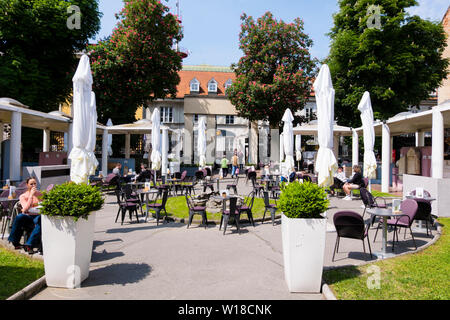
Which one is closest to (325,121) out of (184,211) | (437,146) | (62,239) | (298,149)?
(184,211)

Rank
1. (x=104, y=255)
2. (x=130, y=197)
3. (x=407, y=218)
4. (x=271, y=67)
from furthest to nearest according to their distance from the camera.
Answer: (x=271, y=67) → (x=130, y=197) → (x=407, y=218) → (x=104, y=255)

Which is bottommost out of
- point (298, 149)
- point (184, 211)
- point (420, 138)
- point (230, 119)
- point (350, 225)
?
point (184, 211)

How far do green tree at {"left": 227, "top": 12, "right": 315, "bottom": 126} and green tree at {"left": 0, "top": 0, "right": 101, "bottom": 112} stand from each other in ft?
41.8

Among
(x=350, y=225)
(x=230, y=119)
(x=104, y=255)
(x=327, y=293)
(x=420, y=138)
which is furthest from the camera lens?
(x=230, y=119)

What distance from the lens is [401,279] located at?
471 cm

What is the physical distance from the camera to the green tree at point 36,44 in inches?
709

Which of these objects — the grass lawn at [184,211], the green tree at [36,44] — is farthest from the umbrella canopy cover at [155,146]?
the green tree at [36,44]

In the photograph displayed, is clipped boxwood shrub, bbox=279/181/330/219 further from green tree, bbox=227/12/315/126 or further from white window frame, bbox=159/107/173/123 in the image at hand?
white window frame, bbox=159/107/173/123

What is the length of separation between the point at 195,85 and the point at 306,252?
37.2 m

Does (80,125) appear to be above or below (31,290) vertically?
above

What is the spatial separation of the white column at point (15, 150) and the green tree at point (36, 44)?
7.75 meters

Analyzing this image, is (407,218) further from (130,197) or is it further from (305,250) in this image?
(130,197)

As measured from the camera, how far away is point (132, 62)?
22.9 metres
